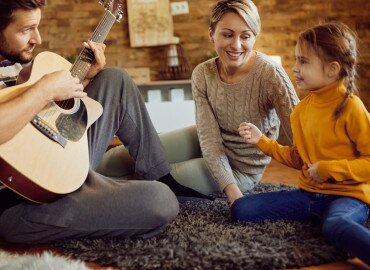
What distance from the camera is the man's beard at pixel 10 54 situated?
55.8 inches

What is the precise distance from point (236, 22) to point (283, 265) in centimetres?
92

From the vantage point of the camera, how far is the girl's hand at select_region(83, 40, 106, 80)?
1.57 meters

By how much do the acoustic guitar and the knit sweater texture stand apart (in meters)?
0.49

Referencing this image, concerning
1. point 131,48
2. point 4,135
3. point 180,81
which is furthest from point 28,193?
point 131,48

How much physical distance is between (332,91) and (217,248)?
1.90 ft

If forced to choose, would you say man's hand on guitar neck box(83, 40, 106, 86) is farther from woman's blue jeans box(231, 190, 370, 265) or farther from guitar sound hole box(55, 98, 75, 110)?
woman's blue jeans box(231, 190, 370, 265)

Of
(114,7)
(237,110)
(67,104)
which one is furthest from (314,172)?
(114,7)

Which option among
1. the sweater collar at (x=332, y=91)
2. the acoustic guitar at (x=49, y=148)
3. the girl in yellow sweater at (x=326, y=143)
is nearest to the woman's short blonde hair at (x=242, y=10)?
the girl in yellow sweater at (x=326, y=143)

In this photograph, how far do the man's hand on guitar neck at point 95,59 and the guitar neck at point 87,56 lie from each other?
2 cm

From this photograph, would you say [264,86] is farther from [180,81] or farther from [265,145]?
[180,81]

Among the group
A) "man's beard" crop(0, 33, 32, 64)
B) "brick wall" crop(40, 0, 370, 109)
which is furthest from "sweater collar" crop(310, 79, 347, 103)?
"brick wall" crop(40, 0, 370, 109)

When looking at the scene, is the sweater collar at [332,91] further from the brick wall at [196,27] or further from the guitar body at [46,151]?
the brick wall at [196,27]

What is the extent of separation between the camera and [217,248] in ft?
4.07

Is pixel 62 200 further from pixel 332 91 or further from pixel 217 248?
pixel 332 91
